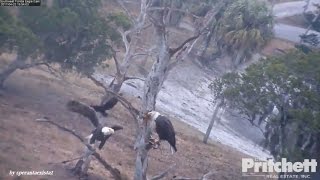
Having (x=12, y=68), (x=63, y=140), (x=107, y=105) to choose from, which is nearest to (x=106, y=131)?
(x=107, y=105)

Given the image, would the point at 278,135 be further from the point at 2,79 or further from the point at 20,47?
the point at 2,79

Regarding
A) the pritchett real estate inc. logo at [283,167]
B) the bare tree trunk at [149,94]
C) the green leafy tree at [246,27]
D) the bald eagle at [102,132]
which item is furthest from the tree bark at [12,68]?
the green leafy tree at [246,27]

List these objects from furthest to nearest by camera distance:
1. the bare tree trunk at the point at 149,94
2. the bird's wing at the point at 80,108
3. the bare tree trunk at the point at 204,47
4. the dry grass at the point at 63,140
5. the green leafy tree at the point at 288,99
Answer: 1. the bare tree trunk at the point at 204,47
2. the green leafy tree at the point at 288,99
3. the dry grass at the point at 63,140
4. the bird's wing at the point at 80,108
5. the bare tree trunk at the point at 149,94

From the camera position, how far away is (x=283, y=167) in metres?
12.4

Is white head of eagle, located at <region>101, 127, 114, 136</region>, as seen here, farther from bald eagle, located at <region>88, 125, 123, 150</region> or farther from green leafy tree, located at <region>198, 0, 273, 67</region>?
green leafy tree, located at <region>198, 0, 273, 67</region>

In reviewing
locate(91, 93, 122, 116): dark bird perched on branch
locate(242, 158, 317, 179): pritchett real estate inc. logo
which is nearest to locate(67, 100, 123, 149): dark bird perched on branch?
locate(91, 93, 122, 116): dark bird perched on branch

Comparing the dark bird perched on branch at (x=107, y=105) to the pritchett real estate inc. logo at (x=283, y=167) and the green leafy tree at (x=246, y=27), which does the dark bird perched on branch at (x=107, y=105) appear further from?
the green leafy tree at (x=246, y=27)

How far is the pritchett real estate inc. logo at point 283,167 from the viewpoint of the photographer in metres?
10.8

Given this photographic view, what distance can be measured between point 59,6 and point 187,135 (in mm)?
9244

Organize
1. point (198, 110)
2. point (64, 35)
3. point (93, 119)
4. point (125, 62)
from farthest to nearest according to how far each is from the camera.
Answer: point (198, 110)
point (64, 35)
point (125, 62)
point (93, 119)

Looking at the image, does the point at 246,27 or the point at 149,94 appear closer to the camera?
the point at 149,94

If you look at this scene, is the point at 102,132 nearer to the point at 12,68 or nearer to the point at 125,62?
the point at 125,62

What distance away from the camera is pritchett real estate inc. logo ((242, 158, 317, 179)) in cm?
1077

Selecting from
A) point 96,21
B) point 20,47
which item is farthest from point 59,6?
point 20,47
